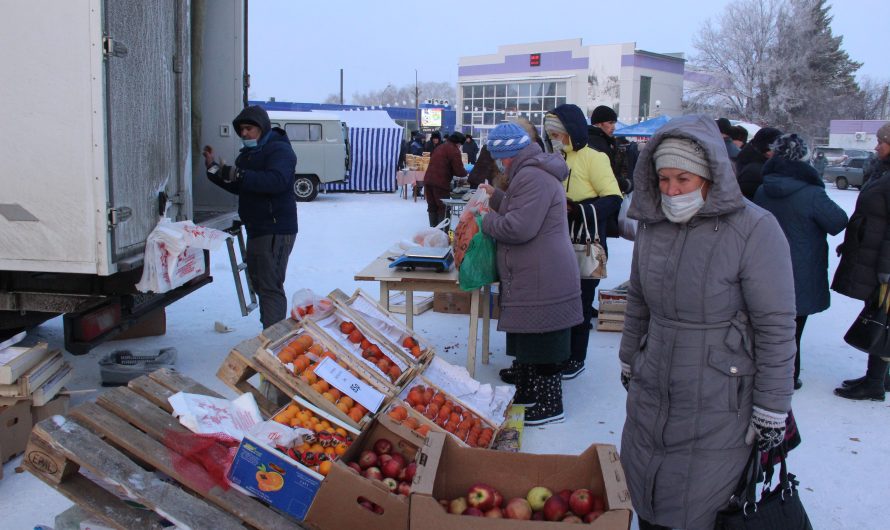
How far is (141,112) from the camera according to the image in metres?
4.03

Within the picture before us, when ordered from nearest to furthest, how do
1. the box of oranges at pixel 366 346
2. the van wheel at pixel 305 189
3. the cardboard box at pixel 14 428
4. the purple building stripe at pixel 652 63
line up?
1. the cardboard box at pixel 14 428
2. the box of oranges at pixel 366 346
3. the van wheel at pixel 305 189
4. the purple building stripe at pixel 652 63

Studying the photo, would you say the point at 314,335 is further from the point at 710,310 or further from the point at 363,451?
the point at 710,310

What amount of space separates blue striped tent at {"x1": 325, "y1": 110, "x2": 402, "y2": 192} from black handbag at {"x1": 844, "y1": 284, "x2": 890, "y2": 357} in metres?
16.0

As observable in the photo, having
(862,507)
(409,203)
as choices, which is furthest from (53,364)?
(409,203)

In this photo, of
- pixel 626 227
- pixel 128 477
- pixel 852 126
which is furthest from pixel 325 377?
pixel 852 126

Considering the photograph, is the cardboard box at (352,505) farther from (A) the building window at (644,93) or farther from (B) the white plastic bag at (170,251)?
(A) the building window at (644,93)

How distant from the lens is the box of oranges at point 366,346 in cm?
380

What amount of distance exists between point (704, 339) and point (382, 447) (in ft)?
4.49

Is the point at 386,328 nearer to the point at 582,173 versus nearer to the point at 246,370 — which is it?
the point at 246,370

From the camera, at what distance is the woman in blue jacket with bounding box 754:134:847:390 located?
4.70 metres

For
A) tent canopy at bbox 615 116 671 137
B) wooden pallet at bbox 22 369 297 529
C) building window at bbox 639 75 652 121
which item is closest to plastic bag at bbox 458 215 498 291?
wooden pallet at bbox 22 369 297 529

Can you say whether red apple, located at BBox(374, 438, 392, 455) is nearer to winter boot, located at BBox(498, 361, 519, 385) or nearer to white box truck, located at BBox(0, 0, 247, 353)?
white box truck, located at BBox(0, 0, 247, 353)

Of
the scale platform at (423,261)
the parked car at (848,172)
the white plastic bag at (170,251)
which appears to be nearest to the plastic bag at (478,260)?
the scale platform at (423,261)

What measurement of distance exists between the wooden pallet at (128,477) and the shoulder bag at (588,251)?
292cm
